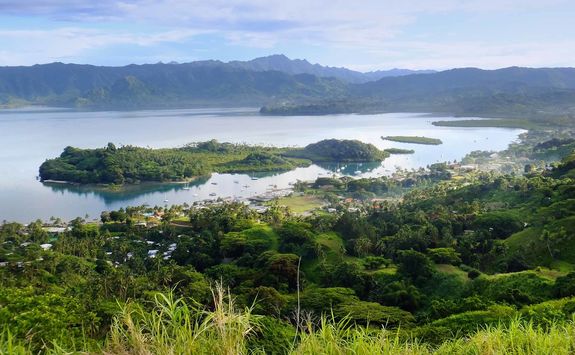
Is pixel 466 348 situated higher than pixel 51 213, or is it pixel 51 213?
pixel 466 348

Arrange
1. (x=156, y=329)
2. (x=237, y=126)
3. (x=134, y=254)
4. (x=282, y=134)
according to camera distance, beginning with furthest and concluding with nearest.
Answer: (x=237, y=126) → (x=282, y=134) → (x=134, y=254) → (x=156, y=329)

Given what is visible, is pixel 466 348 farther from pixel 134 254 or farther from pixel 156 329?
pixel 134 254

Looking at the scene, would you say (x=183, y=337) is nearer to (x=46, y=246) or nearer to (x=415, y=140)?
(x=46, y=246)

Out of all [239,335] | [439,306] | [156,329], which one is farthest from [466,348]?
[439,306]

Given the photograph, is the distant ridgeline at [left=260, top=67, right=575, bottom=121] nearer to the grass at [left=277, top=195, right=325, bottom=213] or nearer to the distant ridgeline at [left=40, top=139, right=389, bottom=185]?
the distant ridgeline at [left=40, top=139, right=389, bottom=185]

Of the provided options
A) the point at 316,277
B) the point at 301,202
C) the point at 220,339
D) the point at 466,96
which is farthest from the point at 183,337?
the point at 466,96

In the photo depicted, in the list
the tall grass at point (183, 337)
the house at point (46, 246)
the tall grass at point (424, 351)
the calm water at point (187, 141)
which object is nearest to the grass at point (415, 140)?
the calm water at point (187, 141)
